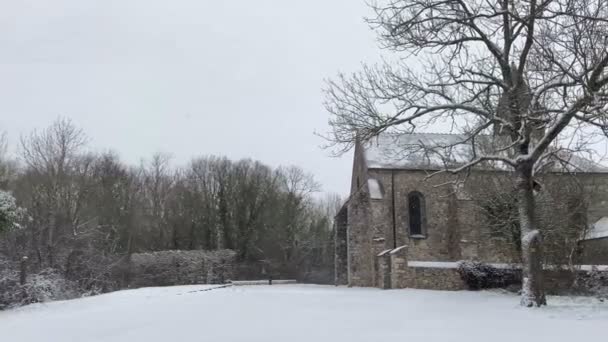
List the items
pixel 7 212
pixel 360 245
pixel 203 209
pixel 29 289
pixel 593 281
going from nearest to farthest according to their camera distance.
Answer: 1. pixel 7 212
2. pixel 29 289
3. pixel 593 281
4. pixel 360 245
5. pixel 203 209

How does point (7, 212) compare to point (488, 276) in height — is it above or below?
above

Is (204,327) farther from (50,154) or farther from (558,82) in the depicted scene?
(50,154)

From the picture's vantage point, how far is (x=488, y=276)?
20.1 m

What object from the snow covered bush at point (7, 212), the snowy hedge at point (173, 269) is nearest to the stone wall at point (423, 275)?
the snow covered bush at point (7, 212)

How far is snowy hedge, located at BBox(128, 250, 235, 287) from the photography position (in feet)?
114

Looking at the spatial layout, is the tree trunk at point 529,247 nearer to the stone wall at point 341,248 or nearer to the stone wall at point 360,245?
the stone wall at point 360,245

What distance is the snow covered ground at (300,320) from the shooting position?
8680 millimetres

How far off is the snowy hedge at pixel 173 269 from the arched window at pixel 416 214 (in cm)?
1536

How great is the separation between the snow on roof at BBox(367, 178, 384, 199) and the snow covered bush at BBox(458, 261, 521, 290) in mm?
7100

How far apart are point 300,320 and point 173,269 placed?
26463 millimetres

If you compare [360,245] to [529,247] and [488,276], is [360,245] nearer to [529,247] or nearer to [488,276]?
[488,276]

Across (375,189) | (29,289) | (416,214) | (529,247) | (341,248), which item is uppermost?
(375,189)

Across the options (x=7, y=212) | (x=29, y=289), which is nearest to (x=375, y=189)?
(x=29, y=289)

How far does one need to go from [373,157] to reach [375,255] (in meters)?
5.34
